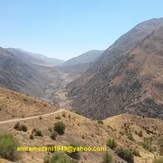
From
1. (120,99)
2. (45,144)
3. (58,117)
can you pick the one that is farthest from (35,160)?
(120,99)

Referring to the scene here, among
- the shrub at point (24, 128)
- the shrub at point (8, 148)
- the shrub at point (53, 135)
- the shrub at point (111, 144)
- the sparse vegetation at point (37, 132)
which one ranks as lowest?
the shrub at point (111, 144)

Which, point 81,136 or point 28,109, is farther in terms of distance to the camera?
point 28,109

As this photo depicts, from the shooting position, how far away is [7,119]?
3422 cm

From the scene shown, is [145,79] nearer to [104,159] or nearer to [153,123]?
[153,123]

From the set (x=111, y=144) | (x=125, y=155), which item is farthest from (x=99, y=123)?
(x=125, y=155)

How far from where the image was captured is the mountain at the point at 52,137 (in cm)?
2333

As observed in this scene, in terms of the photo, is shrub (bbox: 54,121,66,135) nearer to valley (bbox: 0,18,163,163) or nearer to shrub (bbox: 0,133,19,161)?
valley (bbox: 0,18,163,163)

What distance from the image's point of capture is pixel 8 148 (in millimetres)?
19766

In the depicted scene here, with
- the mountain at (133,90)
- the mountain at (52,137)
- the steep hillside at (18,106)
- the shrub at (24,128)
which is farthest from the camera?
the mountain at (133,90)

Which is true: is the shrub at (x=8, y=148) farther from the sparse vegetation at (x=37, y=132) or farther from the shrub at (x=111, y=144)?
the shrub at (x=111, y=144)

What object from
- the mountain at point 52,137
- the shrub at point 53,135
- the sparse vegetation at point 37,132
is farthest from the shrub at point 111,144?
the sparse vegetation at point 37,132

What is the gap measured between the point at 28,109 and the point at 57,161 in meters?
21.7

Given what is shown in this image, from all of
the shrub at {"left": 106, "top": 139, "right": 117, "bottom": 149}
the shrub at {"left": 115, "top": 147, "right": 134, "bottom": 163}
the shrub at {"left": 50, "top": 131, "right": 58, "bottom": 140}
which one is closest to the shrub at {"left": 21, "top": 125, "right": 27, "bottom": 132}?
the shrub at {"left": 50, "top": 131, "right": 58, "bottom": 140}

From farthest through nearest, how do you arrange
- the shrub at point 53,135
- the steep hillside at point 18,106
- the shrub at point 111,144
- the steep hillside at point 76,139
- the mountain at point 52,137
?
the steep hillside at point 18,106, the shrub at point 111,144, the shrub at point 53,135, the steep hillside at point 76,139, the mountain at point 52,137
